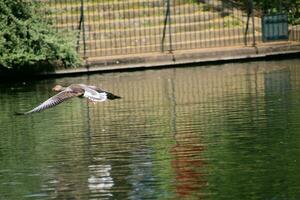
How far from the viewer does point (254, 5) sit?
1389 inches

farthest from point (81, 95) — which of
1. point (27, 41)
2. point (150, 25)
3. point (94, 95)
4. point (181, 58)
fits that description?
point (150, 25)

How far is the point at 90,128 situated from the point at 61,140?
1508 millimetres

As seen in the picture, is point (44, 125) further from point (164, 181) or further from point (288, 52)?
point (288, 52)

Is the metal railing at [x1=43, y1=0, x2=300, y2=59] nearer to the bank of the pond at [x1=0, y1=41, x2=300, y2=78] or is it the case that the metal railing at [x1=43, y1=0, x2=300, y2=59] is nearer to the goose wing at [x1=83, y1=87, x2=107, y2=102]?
the bank of the pond at [x1=0, y1=41, x2=300, y2=78]

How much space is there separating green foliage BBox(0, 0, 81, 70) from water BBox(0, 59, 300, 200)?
1.30 metres

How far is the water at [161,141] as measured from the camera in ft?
46.1

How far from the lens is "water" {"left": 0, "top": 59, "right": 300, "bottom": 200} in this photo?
14.0 metres

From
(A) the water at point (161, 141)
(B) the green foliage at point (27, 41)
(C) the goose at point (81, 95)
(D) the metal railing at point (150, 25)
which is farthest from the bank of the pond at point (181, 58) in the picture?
(C) the goose at point (81, 95)

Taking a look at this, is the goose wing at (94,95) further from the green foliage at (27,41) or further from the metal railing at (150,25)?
the metal railing at (150,25)

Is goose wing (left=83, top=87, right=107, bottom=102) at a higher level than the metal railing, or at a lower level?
lower

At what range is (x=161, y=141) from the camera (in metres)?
17.8

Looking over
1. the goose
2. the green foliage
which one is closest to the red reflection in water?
the goose

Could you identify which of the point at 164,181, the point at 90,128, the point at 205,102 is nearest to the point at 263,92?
the point at 205,102

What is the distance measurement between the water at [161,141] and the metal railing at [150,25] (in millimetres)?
4321
